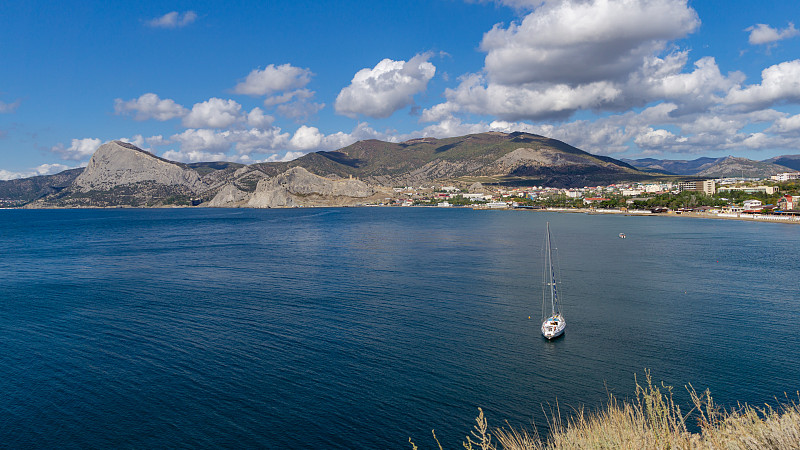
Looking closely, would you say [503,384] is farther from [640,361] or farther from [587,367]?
[640,361]

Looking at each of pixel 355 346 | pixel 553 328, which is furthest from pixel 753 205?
pixel 355 346

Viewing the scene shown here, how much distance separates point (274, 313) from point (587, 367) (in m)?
21.4

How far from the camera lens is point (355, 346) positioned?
25984 mm

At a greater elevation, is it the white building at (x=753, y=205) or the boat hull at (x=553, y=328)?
the white building at (x=753, y=205)

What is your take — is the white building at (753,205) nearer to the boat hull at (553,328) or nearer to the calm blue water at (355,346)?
the calm blue water at (355,346)

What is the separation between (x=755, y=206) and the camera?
13312 centimetres

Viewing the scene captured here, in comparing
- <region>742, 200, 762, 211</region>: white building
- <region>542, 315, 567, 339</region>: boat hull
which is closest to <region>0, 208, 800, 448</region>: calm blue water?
<region>542, 315, 567, 339</region>: boat hull

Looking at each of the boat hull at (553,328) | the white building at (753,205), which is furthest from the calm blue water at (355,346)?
the white building at (753,205)

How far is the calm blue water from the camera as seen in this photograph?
18.2 m

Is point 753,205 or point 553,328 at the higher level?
point 753,205

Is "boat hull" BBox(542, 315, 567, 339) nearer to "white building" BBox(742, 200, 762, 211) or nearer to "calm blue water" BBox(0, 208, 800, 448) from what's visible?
"calm blue water" BBox(0, 208, 800, 448)

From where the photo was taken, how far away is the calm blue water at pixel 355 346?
715 inches

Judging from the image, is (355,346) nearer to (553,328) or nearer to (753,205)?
(553,328)

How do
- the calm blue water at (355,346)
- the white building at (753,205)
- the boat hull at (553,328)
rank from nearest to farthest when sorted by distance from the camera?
→ 1. the calm blue water at (355,346)
2. the boat hull at (553,328)
3. the white building at (753,205)
